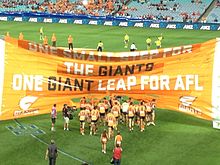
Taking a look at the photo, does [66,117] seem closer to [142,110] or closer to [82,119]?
[82,119]

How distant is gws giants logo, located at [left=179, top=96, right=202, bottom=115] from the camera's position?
26684mm

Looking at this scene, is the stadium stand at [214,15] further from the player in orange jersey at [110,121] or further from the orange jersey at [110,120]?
the orange jersey at [110,120]

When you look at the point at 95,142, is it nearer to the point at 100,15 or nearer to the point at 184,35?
the point at 184,35

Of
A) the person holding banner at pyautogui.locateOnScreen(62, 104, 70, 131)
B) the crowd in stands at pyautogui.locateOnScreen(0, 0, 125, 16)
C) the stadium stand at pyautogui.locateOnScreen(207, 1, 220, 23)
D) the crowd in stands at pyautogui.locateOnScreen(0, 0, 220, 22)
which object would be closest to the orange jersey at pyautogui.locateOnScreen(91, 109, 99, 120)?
the person holding banner at pyautogui.locateOnScreen(62, 104, 70, 131)

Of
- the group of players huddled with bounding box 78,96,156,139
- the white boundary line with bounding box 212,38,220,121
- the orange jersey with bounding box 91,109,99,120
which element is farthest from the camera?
the group of players huddled with bounding box 78,96,156,139

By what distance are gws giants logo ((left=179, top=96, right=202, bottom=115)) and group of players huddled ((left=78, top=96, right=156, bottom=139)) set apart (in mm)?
1518

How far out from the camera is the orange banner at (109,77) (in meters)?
25.5

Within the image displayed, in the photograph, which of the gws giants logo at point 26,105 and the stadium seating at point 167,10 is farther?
the stadium seating at point 167,10

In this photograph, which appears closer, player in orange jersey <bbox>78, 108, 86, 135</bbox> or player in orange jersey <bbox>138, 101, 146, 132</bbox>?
player in orange jersey <bbox>78, 108, 86, 135</bbox>

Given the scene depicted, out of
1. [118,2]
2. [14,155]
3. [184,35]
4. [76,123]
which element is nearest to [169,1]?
[118,2]

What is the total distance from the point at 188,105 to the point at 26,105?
8.21m

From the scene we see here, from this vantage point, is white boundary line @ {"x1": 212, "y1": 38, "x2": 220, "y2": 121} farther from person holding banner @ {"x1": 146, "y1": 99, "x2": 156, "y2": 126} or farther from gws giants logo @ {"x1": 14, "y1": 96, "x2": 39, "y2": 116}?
gws giants logo @ {"x1": 14, "y1": 96, "x2": 39, "y2": 116}

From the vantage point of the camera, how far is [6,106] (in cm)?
2525

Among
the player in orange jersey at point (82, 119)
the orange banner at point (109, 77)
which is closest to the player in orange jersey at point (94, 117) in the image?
the player in orange jersey at point (82, 119)
